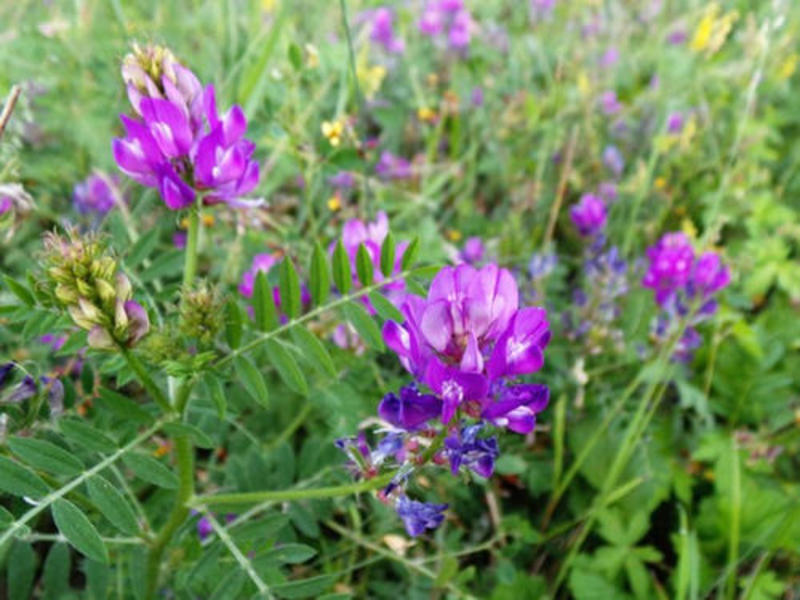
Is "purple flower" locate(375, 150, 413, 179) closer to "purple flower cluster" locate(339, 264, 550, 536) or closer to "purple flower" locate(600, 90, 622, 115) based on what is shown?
"purple flower" locate(600, 90, 622, 115)

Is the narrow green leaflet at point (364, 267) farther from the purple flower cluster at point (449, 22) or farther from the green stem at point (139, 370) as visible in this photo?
the purple flower cluster at point (449, 22)

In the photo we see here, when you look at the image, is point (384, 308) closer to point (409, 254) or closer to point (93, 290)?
point (409, 254)

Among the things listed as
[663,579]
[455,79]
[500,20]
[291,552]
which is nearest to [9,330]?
[291,552]

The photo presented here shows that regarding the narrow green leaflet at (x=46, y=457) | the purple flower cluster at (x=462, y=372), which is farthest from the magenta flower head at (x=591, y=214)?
the narrow green leaflet at (x=46, y=457)

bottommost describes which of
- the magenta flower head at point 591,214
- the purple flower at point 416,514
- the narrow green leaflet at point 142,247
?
the purple flower at point 416,514

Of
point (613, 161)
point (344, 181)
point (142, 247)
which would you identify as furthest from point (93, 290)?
point (613, 161)

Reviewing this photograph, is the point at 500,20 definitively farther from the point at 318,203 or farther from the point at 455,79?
the point at 318,203

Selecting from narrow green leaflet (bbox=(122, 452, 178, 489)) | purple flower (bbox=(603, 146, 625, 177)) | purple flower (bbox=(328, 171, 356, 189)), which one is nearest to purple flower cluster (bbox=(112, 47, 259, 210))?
narrow green leaflet (bbox=(122, 452, 178, 489))
